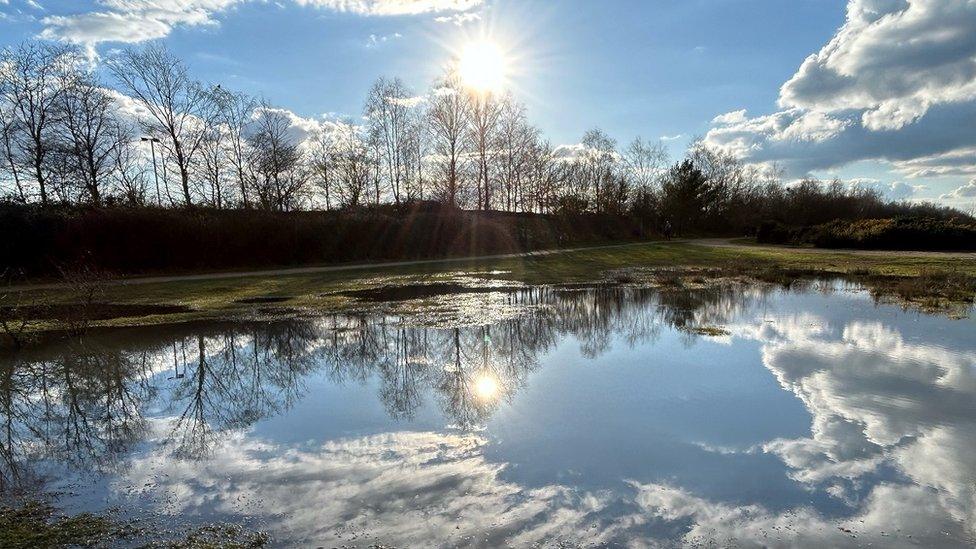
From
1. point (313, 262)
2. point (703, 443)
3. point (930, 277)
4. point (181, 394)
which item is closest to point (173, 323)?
point (181, 394)

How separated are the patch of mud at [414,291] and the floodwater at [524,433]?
537 cm

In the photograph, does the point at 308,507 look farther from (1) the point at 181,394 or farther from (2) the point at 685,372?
(2) the point at 685,372

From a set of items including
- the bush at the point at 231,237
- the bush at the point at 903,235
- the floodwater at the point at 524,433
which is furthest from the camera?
the bush at the point at 903,235

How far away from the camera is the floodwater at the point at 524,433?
14.0ft

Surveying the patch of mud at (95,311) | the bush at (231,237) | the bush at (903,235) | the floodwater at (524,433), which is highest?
the bush at (231,237)

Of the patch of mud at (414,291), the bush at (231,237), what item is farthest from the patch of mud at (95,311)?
the bush at (231,237)

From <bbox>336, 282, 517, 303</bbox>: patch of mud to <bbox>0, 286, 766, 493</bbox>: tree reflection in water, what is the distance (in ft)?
10.1

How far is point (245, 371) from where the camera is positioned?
9289mm

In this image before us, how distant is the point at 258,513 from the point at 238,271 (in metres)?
24.5

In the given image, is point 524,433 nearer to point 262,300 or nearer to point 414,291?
point 414,291

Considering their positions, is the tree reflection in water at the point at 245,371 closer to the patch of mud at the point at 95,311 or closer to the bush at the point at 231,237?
the patch of mud at the point at 95,311

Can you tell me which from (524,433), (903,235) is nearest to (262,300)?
(524,433)

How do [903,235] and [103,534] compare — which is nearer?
[103,534]

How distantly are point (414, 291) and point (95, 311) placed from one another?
9376 mm
